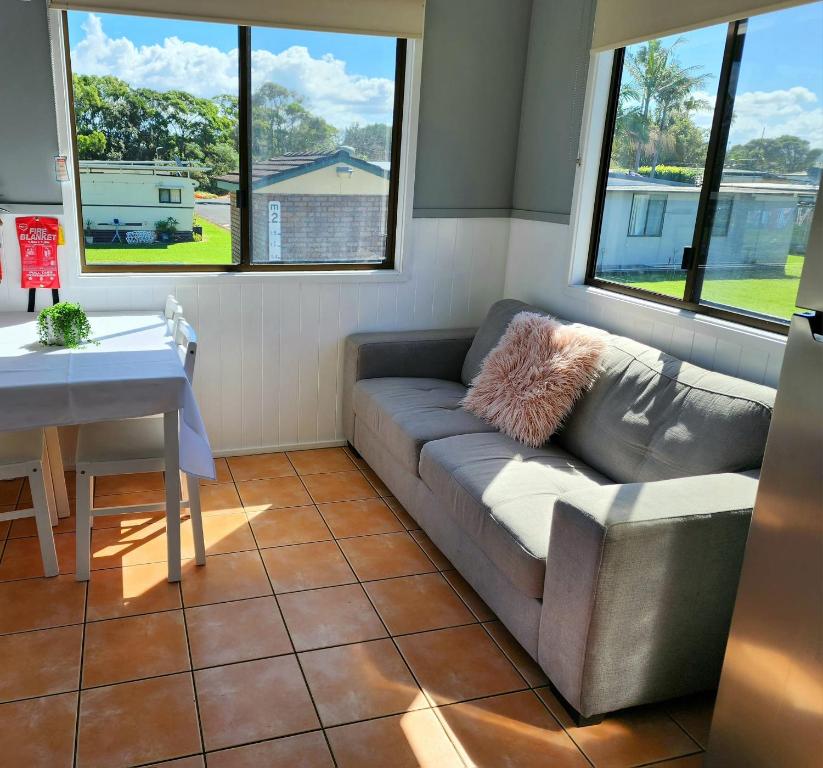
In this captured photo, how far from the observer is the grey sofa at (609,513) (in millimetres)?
1908

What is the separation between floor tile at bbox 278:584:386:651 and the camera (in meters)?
2.35

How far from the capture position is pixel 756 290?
103 inches

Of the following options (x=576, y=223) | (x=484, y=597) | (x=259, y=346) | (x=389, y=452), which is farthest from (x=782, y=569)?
(x=259, y=346)

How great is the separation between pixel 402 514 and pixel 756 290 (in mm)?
1648

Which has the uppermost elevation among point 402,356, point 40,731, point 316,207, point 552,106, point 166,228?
point 552,106

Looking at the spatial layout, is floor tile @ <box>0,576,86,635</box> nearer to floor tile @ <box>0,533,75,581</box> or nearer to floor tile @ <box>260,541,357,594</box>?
floor tile @ <box>0,533,75,581</box>

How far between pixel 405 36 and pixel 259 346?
5.27ft

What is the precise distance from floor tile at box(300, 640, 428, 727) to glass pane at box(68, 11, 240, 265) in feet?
6.64

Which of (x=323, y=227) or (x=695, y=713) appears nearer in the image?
(x=695, y=713)

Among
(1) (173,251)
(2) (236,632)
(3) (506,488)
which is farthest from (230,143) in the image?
(2) (236,632)

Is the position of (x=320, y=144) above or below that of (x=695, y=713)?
above

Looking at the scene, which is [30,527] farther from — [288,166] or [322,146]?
[322,146]

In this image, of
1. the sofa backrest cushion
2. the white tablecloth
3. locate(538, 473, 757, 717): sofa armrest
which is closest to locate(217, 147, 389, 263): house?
the sofa backrest cushion

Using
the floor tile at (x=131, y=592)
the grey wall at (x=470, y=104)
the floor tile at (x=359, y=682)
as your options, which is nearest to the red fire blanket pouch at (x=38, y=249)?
the floor tile at (x=131, y=592)
